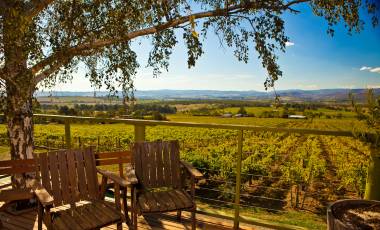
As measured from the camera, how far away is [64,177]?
276 cm

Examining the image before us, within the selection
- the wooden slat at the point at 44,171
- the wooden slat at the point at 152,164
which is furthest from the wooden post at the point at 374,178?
the wooden slat at the point at 44,171

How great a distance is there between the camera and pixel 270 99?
402 centimetres

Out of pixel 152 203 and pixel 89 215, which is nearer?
pixel 89 215

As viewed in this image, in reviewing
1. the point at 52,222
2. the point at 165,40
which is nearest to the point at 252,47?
the point at 165,40

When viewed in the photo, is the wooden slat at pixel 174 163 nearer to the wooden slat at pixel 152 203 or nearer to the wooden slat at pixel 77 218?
the wooden slat at pixel 152 203

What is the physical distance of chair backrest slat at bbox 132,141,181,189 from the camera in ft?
10.4

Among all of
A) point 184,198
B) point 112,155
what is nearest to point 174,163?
point 184,198

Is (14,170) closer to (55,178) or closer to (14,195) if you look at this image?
(14,195)

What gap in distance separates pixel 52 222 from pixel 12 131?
1.87 meters

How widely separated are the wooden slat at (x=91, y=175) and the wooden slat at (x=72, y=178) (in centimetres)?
11

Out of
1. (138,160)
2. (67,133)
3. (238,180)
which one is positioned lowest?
(238,180)

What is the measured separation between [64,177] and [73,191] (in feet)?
0.50

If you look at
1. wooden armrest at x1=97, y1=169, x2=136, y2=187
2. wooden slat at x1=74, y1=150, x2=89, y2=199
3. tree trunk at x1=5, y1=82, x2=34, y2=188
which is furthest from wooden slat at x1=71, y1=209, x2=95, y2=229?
tree trunk at x1=5, y1=82, x2=34, y2=188

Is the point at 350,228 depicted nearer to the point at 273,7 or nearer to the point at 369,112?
the point at 369,112
